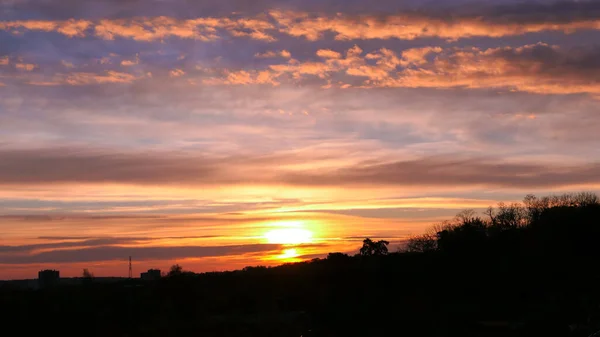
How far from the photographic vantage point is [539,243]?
222 feet

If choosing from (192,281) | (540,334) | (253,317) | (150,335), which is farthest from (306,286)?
(540,334)

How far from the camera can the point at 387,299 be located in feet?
162

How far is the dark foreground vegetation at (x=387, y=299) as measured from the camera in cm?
3694

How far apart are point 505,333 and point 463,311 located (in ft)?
32.4

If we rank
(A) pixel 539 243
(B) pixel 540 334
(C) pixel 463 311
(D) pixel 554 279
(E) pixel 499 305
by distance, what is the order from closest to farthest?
(B) pixel 540 334 → (C) pixel 463 311 → (E) pixel 499 305 → (D) pixel 554 279 → (A) pixel 539 243

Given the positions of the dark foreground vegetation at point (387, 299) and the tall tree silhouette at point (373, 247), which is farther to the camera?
the tall tree silhouette at point (373, 247)

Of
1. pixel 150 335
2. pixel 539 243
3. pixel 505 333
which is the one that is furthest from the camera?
pixel 539 243

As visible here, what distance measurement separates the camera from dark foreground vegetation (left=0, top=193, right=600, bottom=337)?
36938mm

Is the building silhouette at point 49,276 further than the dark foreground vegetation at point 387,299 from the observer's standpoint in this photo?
Yes

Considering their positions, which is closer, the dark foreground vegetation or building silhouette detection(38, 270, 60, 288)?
the dark foreground vegetation

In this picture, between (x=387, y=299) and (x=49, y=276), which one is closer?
(x=387, y=299)

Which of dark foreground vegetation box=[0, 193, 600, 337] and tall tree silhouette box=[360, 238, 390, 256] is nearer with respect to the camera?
dark foreground vegetation box=[0, 193, 600, 337]

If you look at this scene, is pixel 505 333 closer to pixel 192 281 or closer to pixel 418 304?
pixel 418 304

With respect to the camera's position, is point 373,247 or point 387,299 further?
point 373,247
